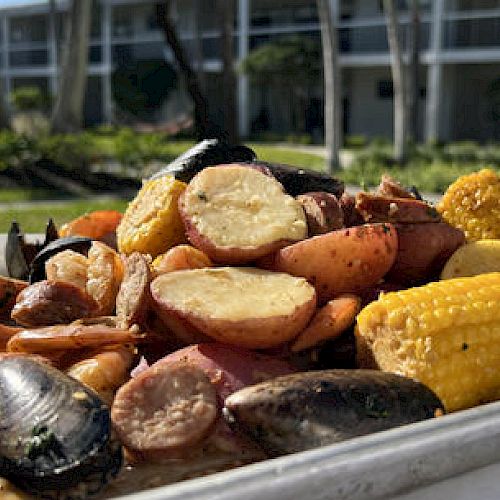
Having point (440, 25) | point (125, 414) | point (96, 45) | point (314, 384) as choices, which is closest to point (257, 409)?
point (314, 384)

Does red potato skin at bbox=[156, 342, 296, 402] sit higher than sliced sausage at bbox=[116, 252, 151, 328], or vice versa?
sliced sausage at bbox=[116, 252, 151, 328]

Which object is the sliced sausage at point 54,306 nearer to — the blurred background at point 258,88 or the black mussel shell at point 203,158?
the black mussel shell at point 203,158

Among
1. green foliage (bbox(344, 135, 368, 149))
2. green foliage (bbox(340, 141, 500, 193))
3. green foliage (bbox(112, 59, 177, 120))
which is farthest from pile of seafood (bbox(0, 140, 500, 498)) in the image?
green foliage (bbox(112, 59, 177, 120))

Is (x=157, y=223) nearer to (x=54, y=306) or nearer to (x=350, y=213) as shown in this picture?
(x=54, y=306)

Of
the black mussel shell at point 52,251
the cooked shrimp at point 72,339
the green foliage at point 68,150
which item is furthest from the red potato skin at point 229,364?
the green foliage at point 68,150

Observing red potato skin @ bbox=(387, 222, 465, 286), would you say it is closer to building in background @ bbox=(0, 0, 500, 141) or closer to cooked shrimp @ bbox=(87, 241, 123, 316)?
cooked shrimp @ bbox=(87, 241, 123, 316)

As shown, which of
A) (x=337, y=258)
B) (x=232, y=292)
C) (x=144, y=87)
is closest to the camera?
(x=232, y=292)

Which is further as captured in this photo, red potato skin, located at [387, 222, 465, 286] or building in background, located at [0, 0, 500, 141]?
building in background, located at [0, 0, 500, 141]

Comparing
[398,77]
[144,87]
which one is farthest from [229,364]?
[144,87]
